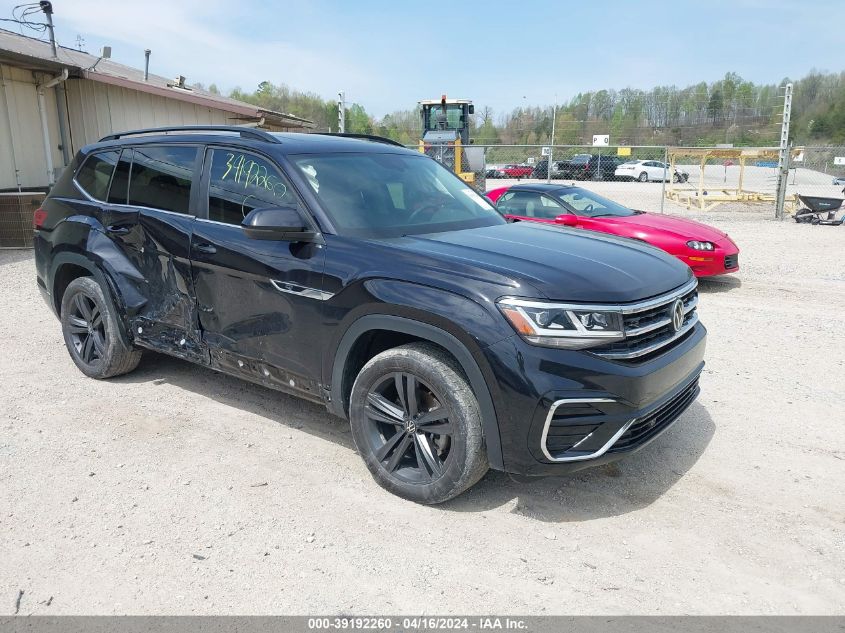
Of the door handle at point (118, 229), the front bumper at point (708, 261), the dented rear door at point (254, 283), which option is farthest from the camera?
the front bumper at point (708, 261)

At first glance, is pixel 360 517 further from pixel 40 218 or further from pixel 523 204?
pixel 523 204

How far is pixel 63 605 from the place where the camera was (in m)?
2.64

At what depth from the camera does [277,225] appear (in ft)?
11.4

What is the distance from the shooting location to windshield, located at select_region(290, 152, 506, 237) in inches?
147

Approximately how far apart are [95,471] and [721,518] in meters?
3.41

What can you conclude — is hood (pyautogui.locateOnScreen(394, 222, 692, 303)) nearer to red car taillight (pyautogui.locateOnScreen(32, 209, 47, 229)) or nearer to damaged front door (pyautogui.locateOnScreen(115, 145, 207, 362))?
damaged front door (pyautogui.locateOnScreen(115, 145, 207, 362))

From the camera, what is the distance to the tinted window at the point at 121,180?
4785mm

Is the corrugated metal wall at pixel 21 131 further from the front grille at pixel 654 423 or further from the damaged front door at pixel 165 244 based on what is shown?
the front grille at pixel 654 423

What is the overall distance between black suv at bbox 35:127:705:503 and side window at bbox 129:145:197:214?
15 mm

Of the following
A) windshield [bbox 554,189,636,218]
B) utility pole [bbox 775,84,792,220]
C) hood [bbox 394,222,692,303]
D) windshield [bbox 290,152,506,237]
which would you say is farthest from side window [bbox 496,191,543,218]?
utility pole [bbox 775,84,792,220]

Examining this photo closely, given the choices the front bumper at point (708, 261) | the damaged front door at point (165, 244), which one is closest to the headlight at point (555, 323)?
the damaged front door at point (165, 244)

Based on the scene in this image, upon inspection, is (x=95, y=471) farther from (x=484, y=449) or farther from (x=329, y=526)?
(x=484, y=449)

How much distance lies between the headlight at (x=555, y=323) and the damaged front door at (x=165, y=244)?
2.29m
